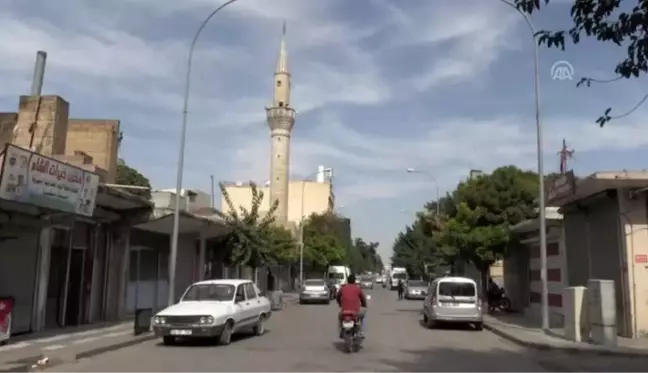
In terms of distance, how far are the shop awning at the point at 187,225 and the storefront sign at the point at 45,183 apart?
20.9 feet

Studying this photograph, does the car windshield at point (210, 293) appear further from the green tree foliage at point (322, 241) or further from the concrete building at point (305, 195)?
the concrete building at point (305, 195)

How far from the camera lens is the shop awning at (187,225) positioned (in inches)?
1012

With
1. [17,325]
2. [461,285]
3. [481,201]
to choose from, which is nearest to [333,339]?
[461,285]

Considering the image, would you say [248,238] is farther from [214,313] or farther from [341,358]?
[341,358]

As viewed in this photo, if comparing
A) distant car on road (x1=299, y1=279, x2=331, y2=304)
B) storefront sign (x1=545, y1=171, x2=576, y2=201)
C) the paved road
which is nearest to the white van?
the paved road

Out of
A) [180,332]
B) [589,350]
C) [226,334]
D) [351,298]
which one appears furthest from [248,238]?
[589,350]

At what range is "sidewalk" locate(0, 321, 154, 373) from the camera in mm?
12992

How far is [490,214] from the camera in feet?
102

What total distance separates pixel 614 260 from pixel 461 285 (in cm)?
507

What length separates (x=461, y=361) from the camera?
561 inches

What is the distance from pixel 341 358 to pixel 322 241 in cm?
6222

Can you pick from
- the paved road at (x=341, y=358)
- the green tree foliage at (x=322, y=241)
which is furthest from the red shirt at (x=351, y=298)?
the green tree foliage at (x=322, y=241)

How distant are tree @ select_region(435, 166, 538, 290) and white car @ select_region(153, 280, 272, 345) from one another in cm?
1336

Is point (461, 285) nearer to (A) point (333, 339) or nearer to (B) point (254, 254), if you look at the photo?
(A) point (333, 339)
